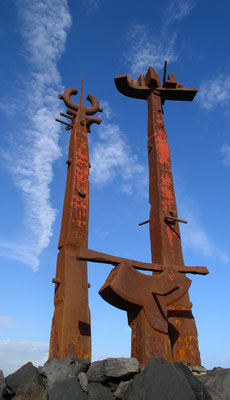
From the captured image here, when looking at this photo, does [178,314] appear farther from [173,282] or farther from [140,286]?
[140,286]

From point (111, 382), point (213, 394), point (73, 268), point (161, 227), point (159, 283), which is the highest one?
point (161, 227)

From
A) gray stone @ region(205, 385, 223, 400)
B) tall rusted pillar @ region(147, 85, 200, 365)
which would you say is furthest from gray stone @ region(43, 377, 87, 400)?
tall rusted pillar @ region(147, 85, 200, 365)

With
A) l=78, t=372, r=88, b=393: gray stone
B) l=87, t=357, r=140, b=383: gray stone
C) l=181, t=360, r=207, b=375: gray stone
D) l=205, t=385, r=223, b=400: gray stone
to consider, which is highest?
l=181, t=360, r=207, b=375: gray stone

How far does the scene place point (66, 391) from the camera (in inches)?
133

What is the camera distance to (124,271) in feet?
14.8

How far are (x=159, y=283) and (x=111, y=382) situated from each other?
156 cm

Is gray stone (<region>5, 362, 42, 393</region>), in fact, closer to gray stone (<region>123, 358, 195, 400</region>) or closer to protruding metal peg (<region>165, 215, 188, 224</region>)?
gray stone (<region>123, 358, 195, 400</region>)

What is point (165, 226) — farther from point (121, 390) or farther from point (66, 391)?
point (66, 391)

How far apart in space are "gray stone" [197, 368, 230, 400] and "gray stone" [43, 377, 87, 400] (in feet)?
4.67

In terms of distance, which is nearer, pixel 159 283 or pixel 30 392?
pixel 30 392

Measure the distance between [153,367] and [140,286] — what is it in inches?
50.5

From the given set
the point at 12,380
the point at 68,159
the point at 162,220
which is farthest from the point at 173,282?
the point at 68,159

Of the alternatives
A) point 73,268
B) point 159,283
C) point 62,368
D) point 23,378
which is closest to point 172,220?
point 159,283

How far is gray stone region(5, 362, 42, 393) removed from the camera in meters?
3.72
